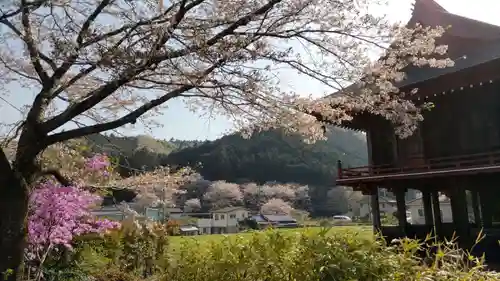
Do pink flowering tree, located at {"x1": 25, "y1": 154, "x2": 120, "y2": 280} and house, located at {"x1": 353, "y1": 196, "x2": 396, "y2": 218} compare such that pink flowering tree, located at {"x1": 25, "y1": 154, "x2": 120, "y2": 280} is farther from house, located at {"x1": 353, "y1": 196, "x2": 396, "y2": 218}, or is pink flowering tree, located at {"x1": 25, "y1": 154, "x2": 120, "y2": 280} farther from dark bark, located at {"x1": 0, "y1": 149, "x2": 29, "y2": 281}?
house, located at {"x1": 353, "y1": 196, "x2": 396, "y2": 218}

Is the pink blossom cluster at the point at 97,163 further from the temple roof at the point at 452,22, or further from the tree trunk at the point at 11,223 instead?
the temple roof at the point at 452,22

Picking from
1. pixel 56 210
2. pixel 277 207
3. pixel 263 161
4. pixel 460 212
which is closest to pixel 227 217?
pixel 277 207

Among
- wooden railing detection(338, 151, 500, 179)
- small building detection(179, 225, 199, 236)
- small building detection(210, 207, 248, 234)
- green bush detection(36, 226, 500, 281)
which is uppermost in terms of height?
wooden railing detection(338, 151, 500, 179)

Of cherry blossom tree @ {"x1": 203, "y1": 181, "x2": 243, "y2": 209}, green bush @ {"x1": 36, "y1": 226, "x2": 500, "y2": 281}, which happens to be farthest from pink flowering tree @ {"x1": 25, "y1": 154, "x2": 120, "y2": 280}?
cherry blossom tree @ {"x1": 203, "y1": 181, "x2": 243, "y2": 209}

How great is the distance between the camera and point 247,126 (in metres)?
4.66

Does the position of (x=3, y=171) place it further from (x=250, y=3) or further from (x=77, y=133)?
(x=250, y=3)

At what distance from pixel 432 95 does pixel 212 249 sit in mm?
7278

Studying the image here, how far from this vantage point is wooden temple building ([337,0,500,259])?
9000 millimetres

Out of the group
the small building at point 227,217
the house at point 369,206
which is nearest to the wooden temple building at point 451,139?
the small building at point 227,217

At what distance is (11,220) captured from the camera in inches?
147

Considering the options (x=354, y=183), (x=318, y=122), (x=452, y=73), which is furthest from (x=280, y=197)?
(x=318, y=122)

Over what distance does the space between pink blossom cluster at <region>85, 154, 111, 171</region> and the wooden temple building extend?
5.81 meters

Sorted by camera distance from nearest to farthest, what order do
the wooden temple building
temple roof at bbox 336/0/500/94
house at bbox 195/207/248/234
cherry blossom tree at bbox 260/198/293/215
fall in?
1. the wooden temple building
2. temple roof at bbox 336/0/500/94
3. house at bbox 195/207/248/234
4. cherry blossom tree at bbox 260/198/293/215

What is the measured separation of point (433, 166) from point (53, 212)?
7576 millimetres
